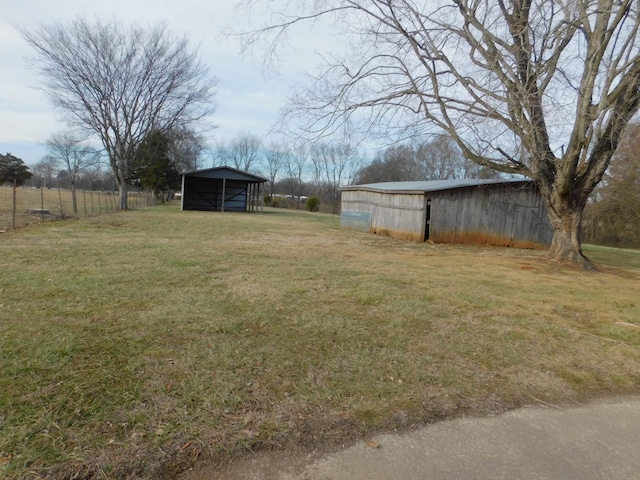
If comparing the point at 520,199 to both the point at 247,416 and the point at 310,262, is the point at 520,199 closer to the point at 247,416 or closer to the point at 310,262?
the point at 310,262

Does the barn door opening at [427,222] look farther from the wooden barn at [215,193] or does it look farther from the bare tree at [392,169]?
the bare tree at [392,169]

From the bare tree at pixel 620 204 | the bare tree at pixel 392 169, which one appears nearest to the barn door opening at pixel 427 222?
the bare tree at pixel 620 204

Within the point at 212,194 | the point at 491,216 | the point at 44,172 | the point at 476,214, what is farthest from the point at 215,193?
the point at 44,172

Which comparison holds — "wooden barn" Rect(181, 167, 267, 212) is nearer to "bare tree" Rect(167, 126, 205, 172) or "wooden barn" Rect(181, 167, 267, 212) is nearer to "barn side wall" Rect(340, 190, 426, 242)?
"bare tree" Rect(167, 126, 205, 172)

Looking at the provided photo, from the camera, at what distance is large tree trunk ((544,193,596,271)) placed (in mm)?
9047

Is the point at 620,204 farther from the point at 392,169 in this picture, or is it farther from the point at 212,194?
the point at 212,194

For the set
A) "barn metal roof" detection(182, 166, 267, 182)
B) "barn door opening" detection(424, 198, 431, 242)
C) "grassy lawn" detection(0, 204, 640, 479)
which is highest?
"barn metal roof" detection(182, 166, 267, 182)

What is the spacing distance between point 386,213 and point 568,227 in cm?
755

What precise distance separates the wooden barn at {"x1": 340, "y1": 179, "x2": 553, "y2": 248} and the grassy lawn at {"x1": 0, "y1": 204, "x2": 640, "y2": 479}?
7.50 meters

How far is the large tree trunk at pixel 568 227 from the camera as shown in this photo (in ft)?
29.7

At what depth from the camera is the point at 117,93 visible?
21688mm

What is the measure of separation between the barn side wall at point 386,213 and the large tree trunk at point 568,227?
4889 millimetres

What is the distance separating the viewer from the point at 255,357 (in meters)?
3.02

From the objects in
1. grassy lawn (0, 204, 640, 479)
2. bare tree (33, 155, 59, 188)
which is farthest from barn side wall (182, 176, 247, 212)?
bare tree (33, 155, 59, 188)
